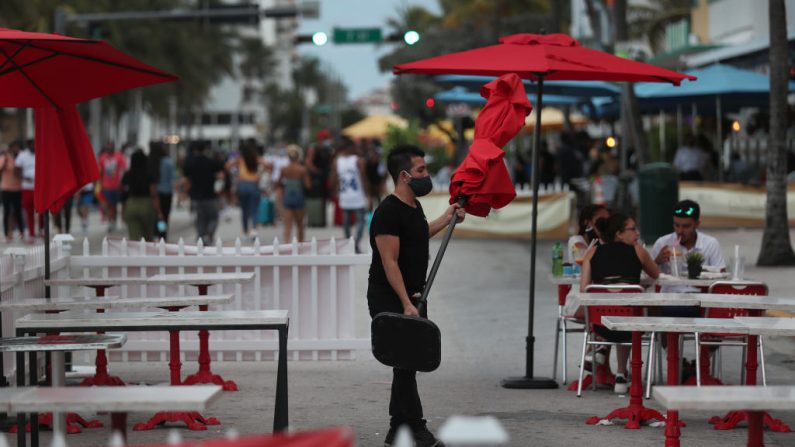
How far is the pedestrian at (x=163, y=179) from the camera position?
68.1 feet

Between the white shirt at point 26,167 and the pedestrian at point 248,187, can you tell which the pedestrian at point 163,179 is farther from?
the white shirt at point 26,167

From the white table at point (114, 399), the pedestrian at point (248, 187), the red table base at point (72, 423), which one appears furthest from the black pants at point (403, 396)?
the pedestrian at point (248, 187)

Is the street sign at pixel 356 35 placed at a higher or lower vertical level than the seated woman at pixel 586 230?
higher

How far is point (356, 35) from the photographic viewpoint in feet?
125

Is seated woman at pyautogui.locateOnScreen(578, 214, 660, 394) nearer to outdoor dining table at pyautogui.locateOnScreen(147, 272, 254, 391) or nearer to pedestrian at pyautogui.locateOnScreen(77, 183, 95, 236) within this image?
outdoor dining table at pyautogui.locateOnScreen(147, 272, 254, 391)

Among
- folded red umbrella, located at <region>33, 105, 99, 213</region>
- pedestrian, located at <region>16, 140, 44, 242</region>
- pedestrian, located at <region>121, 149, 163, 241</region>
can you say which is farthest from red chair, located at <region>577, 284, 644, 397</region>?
pedestrian, located at <region>16, 140, 44, 242</region>

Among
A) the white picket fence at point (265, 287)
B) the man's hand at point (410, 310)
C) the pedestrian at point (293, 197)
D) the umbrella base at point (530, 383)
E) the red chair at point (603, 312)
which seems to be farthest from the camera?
the pedestrian at point (293, 197)

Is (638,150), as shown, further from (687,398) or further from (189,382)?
(687,398)

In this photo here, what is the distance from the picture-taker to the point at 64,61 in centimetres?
909

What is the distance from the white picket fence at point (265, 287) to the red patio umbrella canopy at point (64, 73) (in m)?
1.92

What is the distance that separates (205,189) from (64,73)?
38.0ft

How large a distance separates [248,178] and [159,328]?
1721 cm

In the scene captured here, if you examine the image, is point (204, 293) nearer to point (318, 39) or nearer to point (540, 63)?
point (540, 63)

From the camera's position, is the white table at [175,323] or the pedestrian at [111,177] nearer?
the white table at [175,323]
